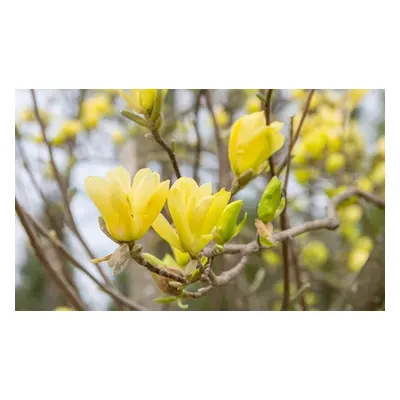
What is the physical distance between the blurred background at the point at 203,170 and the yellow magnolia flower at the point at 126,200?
1.00 ft

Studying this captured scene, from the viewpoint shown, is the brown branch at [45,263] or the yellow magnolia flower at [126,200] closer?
the yellow magnolia flower at [126,200]

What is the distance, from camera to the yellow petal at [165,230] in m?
0.51

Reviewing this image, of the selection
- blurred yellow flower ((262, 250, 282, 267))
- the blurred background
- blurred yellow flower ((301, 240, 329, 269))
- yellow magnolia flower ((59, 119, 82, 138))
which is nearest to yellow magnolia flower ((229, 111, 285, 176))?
the blurred background

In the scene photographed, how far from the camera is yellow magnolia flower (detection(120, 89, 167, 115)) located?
590 mm

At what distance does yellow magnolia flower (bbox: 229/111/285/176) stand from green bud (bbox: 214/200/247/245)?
7 cm

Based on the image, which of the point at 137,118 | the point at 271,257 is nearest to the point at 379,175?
the point at 271,257

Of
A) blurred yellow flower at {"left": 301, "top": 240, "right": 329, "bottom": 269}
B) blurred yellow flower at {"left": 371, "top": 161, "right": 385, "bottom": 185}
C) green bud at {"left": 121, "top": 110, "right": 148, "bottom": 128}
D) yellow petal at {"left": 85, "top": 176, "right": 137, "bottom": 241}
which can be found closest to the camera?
yellow petal at {"left": 85, "top": 176, "right": 137, "bottom": 241}

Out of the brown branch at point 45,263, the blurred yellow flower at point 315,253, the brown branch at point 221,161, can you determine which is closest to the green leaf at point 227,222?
the brown branch at point 45,263

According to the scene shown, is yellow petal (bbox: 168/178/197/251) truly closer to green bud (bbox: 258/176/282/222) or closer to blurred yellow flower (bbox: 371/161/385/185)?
green bud (bbox: 258/176/282/222)

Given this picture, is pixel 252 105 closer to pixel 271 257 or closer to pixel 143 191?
pixel 271 257

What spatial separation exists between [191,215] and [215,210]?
0.02 metres

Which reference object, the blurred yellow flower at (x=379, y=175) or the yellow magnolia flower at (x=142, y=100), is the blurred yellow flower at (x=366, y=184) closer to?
the blurred yellow flower at (x=379, y=175)

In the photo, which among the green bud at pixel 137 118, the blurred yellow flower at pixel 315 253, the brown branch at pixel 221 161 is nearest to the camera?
A: the green bud at pixel 137 118

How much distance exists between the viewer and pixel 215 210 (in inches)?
20.1
